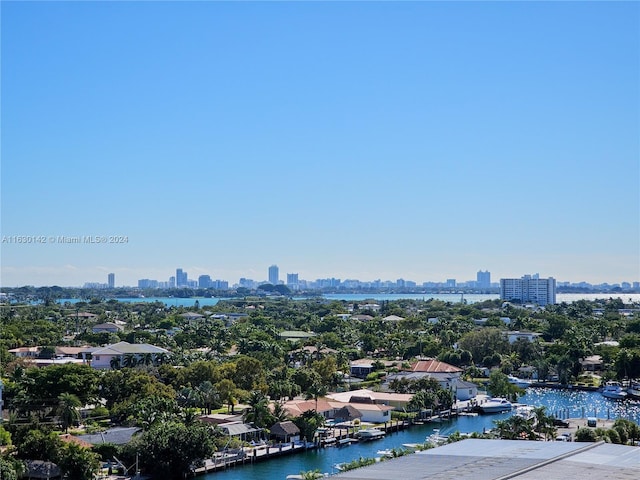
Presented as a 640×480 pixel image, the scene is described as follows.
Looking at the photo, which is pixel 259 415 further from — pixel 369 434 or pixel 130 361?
pixel 130 361

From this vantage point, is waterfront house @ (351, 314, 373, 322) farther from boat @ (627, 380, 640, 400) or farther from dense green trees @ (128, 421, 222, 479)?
dense green trees @ (128, 421, 222, 479)

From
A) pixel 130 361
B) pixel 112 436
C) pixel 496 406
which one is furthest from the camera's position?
pixel 130 361

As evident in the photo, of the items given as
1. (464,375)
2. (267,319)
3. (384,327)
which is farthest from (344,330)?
(464,375)

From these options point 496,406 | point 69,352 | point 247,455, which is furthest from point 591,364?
point 69,352

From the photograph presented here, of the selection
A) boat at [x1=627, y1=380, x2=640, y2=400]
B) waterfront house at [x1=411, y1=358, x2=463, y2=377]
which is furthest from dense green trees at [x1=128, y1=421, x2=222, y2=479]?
boat at [x1=627, y1=380, x2=640, y2=400]

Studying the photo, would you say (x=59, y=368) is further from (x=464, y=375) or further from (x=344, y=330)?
(x=344, y=330)
